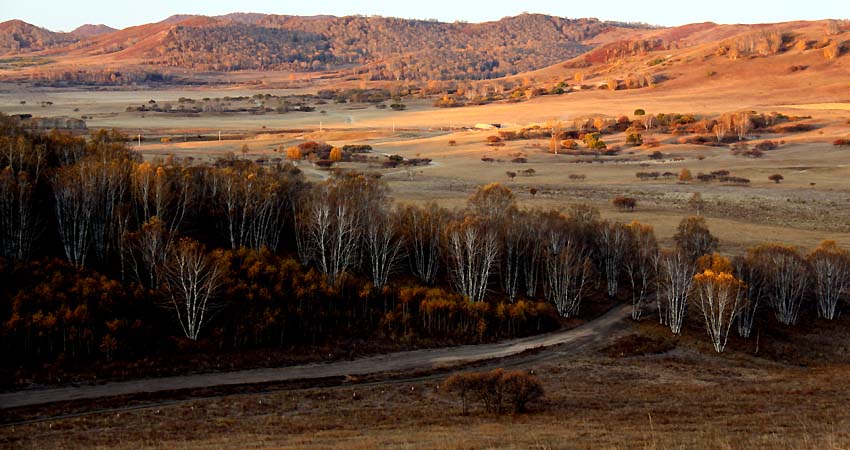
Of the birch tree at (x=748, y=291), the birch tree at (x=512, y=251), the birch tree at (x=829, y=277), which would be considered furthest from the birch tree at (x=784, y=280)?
the birch tree at (x=512, y=251)

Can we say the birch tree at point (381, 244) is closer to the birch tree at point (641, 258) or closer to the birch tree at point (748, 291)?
the birch tree at point (641, 258)

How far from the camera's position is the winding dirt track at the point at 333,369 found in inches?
1229

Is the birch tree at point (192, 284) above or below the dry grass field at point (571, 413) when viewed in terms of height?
above

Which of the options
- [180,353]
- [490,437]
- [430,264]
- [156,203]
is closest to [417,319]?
[430,264]

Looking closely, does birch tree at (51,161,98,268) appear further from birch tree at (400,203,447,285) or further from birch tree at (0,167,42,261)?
birch tree at (400,203,447,285)

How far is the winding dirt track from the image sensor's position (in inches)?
1229

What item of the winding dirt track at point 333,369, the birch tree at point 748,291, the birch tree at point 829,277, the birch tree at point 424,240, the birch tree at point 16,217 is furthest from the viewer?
the birch tree at point 424,240

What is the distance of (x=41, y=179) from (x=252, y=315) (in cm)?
1677

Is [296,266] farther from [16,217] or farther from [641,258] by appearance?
[641,258]

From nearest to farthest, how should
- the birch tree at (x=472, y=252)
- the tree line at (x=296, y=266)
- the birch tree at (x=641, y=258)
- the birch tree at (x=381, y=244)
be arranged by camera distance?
the tree line at (x=296, y=266), the birch tree at (x=472, y=252), the birch tree at (x=381, y=244), the birch tree at (x=641, y=258)

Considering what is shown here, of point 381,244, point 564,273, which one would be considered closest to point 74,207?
point 381,244

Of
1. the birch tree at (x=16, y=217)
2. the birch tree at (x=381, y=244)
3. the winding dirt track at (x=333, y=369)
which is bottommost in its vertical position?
the winding dirt track at (x=333, y=369)

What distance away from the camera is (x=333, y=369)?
1432 inches

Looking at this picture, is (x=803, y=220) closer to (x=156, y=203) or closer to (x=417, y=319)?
(x=417, y=319)
